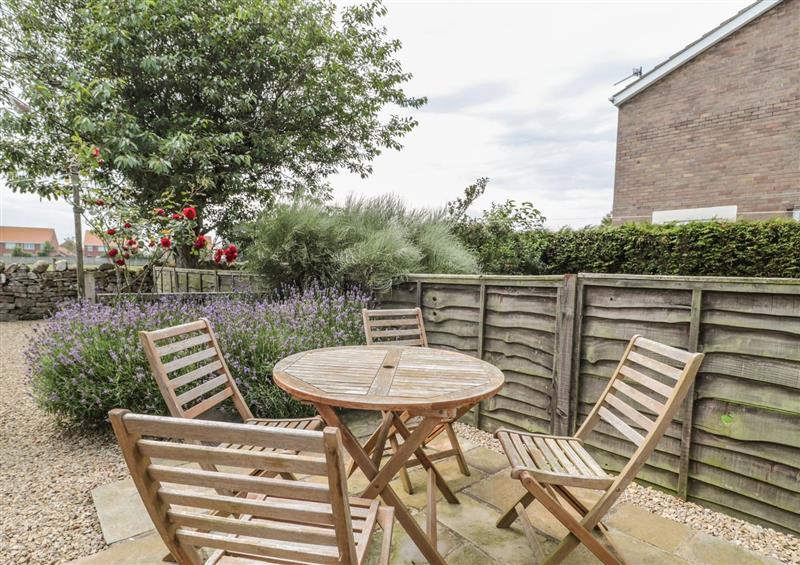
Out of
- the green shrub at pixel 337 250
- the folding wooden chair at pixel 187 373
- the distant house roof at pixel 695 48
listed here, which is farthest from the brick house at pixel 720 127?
the folding wooden chair at pixel 187 373

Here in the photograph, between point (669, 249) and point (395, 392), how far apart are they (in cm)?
566

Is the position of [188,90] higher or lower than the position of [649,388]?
higher

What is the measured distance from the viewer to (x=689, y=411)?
2.25 meters

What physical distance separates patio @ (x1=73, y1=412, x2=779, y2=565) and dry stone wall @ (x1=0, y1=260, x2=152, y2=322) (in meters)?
7.24

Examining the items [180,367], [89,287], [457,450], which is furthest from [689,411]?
[89,287]

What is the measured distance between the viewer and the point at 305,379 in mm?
1826

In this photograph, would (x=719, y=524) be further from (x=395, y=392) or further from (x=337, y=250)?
(x=337, y=250)

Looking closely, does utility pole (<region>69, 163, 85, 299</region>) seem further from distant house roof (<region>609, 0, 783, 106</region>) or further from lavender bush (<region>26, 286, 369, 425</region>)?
distant house roof (<region>609, 0, 783, 106</region>)

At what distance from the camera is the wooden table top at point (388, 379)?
1.58 m

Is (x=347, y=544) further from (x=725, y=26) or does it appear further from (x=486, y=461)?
(x=725, y=26)

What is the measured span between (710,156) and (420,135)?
19.6 feet

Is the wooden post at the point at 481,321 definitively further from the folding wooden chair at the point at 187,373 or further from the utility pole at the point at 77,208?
the utility pole at the point at 77,208

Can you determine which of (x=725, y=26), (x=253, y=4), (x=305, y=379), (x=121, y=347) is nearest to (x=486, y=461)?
(x=305, y=379)

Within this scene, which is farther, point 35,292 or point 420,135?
point 420,135
